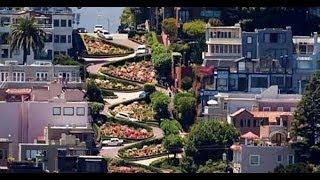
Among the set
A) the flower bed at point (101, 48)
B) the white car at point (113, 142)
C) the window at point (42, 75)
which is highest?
the flower bed at point (101, 48)

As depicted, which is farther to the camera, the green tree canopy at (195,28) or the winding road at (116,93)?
the green tree canopy at (195,28)

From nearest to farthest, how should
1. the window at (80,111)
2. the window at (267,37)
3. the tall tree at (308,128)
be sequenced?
the tall tree at (308,128) → the window at (80,111) → the window at (267,37)

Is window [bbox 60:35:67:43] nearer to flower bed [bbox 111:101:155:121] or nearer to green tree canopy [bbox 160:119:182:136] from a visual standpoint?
flower bed [bbox 111:101:155:121]

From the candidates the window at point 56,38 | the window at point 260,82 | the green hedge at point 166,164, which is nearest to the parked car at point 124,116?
the green hedge at point 166,164

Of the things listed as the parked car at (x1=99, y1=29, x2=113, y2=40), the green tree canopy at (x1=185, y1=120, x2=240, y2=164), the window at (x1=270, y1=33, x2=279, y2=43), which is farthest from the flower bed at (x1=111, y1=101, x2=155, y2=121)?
the parked car at (x1=99, y1=29, x2=113, y2=40)

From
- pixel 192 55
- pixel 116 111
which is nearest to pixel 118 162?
pixel 116 111

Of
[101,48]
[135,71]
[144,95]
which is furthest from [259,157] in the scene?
[101,48]

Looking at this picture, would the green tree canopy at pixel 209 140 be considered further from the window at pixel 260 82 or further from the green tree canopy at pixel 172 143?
the window at pixel 260 82

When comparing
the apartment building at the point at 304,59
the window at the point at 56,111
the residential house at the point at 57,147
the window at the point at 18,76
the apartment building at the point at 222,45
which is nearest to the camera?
the residential house at the point at 57,147
